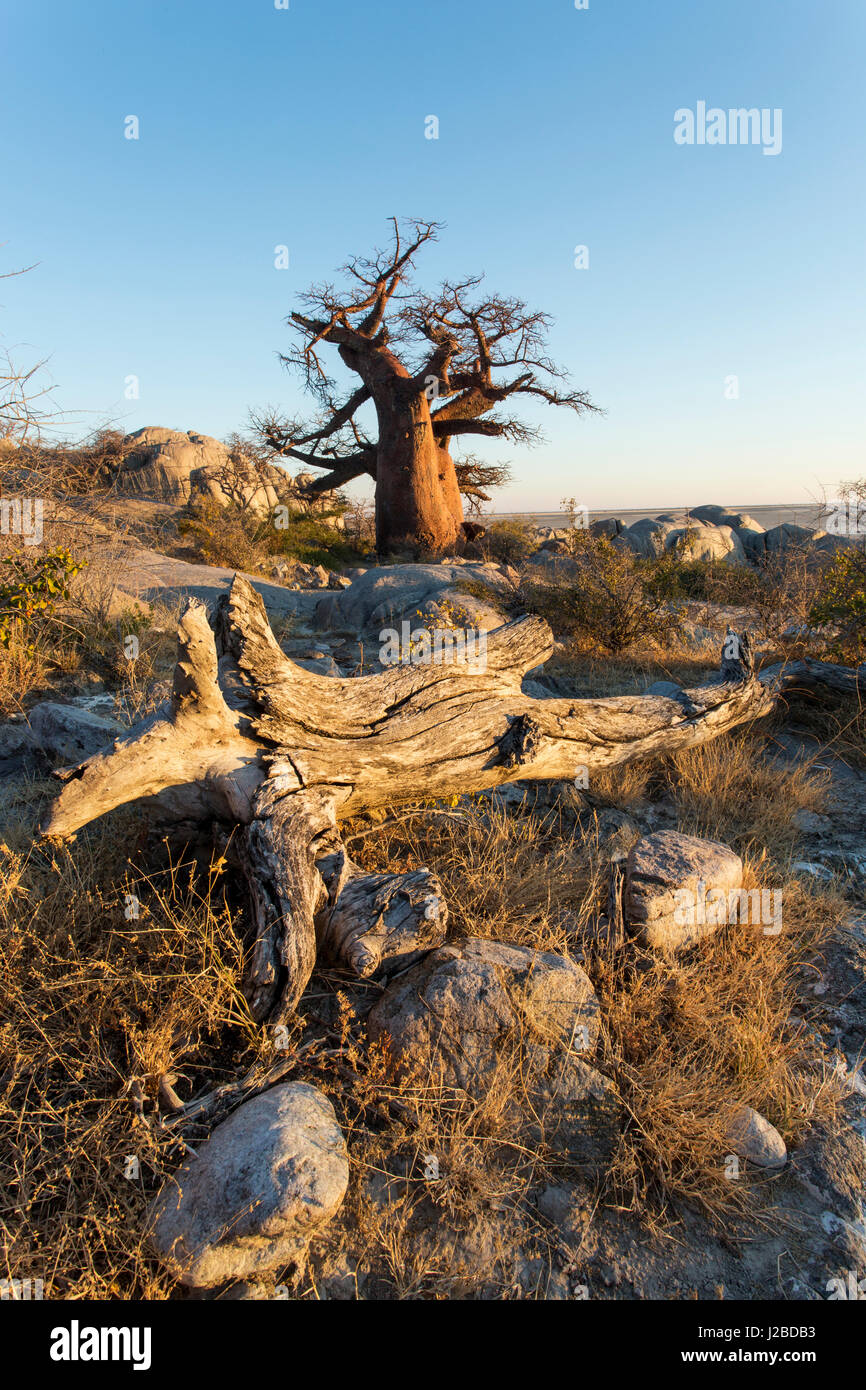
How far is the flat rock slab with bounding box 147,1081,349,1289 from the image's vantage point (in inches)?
84.2

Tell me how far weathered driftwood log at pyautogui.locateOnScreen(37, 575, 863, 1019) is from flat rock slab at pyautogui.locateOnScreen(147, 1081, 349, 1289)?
52cm

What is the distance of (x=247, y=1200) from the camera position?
7.13 ft

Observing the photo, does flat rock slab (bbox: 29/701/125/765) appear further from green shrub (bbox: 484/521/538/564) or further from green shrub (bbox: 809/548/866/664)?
green shrub (bbox: 484/521/538/564)

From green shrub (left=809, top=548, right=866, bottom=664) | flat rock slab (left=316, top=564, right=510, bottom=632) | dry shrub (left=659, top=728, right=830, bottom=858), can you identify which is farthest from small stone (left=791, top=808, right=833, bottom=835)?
flat rock slab (left=316, top=564, right=510, bottom=632)

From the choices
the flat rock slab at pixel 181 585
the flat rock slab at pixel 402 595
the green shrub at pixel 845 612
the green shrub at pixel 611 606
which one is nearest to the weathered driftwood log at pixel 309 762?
the green shrub at pixel 845 612

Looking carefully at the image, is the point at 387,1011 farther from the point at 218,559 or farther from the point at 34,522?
the point at 218,559

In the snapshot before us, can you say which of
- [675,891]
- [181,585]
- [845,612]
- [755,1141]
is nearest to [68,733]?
[675,891]

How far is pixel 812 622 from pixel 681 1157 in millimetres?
5702

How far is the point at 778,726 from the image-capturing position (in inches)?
247

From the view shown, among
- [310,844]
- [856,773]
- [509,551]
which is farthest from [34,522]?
[509,551]

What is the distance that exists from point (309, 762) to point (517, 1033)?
1553 mm

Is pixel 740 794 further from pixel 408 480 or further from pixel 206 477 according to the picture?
pixel 206 477

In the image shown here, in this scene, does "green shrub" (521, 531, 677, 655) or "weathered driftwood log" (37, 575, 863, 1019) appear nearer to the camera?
"weathered driftwood log" (37, 575, 863, 1019)
